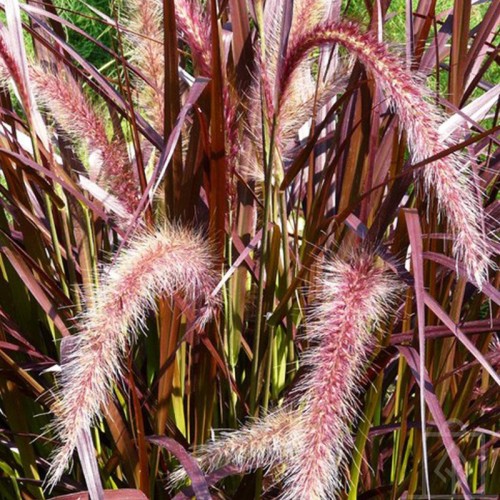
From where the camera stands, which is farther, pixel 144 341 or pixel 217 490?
pixel 144 341

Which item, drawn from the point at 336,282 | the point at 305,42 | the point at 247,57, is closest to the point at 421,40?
the point at 247,57

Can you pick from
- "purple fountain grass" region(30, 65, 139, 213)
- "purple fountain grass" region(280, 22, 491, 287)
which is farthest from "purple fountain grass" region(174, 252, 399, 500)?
"purple fountain grass" region(30, 65, 139, 213)

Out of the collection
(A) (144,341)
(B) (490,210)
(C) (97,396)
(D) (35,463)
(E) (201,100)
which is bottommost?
(D) (35,463)

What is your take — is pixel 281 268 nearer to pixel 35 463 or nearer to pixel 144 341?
pixel 144 341

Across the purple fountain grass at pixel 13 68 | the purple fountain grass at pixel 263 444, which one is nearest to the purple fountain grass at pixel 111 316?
the purple fountain grass at pixel 263 444

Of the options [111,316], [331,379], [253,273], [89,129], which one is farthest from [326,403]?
[89,129]

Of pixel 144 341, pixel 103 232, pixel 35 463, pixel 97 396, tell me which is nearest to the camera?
pixel 97 396

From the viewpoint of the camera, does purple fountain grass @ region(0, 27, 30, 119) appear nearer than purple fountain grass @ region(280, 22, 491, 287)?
No

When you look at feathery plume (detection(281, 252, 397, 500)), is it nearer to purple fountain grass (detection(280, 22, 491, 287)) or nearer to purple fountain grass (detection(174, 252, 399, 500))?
purple fountain grass (detection(174, 252, 399, 500))
